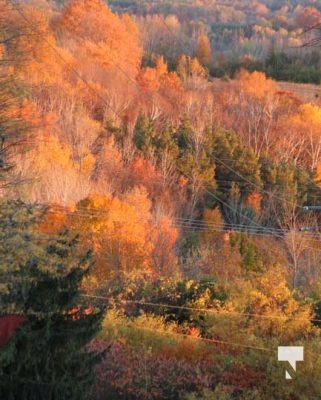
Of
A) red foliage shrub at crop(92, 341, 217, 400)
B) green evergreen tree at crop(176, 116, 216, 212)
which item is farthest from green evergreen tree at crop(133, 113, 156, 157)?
red foliage shrub at crop(92, 341, 217, 400)

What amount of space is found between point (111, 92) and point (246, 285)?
Result: 32.9 metres

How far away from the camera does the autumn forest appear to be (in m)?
8.89

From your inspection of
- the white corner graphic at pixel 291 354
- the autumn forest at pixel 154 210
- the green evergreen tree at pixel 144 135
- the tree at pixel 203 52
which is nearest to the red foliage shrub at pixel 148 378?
the autumn forest at pixel 154 210

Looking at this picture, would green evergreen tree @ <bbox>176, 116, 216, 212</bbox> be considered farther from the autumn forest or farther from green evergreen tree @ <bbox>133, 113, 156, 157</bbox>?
green evergreen tree @ <bbox>133, 113, 156, 157</bbox>

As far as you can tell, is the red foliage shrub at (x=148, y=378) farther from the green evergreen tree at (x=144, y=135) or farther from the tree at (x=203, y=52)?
the tree at (x=203, y=52)

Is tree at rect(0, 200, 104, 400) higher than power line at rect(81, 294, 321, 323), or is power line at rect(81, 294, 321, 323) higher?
tree at rect(0, 200, 104, 400)

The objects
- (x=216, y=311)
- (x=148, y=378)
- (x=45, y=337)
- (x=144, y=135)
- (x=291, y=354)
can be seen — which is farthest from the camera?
(x=144, y=135)

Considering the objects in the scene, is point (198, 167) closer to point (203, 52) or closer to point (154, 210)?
point (154, 210)

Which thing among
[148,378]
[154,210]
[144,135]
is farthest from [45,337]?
[144,135]

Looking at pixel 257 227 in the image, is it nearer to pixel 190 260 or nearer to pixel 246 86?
pixel 190 260

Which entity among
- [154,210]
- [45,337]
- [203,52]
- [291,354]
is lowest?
[154,210]

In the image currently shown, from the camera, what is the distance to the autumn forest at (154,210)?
8891 millimetres

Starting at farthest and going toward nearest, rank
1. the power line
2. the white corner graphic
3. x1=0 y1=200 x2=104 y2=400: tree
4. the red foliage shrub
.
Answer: the power line → the red foliage shrub → the white corner graphic → x1=0 y1=200 x2=104 y2=400: tree

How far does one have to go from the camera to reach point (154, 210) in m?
32.8
